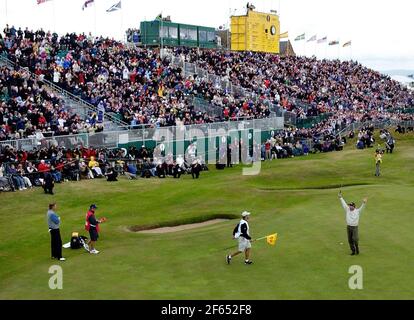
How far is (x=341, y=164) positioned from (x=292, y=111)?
21081 millimetres

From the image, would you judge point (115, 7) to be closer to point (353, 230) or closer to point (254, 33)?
point (254, 33)

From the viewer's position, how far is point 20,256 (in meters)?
22.4

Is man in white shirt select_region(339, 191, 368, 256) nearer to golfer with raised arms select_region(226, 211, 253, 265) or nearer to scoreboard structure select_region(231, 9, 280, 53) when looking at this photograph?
golfer with raised arms select_region(226, 211, 253, 265)

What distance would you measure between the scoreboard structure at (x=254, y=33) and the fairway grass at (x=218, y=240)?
50.8 metres

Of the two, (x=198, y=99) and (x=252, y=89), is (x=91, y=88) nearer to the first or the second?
(x=198, y=99)

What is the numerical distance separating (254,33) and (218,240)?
6992 centimetres

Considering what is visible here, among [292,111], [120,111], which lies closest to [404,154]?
[292,111]

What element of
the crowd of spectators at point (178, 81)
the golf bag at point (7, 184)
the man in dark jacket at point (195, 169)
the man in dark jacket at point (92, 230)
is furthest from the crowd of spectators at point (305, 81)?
the man in dark jacket at point (92, 230)

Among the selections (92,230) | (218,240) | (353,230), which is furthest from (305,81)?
(92,230)

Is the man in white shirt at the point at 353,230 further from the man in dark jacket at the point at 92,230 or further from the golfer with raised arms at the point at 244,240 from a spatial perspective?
the man in dark jacket at the point at 92,230

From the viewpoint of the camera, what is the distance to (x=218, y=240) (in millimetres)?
24016

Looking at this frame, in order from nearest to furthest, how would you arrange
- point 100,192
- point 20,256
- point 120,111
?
point 20,256, point 100,192, point 120,111

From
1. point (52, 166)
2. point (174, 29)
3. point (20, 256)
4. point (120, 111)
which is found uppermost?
point (174, 29)

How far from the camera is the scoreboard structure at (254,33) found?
89375 millimetres
